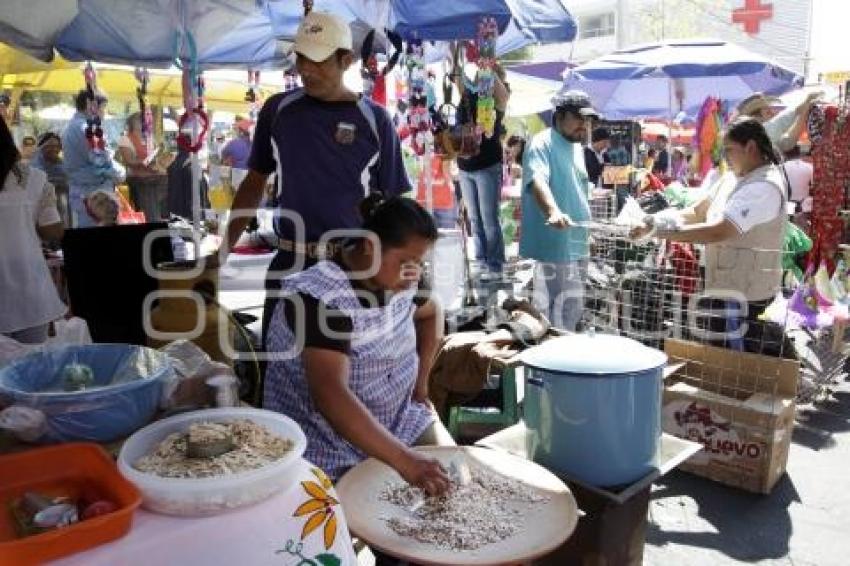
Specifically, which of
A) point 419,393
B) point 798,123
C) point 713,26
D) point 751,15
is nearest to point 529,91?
point 798,123

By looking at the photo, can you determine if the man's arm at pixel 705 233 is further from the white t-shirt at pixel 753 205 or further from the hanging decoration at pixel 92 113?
the hanging decoration at pixel 92 113

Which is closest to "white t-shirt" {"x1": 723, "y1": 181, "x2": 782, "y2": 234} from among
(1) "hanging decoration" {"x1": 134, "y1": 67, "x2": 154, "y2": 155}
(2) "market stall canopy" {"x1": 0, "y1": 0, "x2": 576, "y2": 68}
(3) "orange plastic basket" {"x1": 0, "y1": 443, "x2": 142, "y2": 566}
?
(2) "market stall canopy" {"x1": 0, "y1": 0, "x2": 576, "y2": 68}

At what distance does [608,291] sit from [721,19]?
84.1 feet

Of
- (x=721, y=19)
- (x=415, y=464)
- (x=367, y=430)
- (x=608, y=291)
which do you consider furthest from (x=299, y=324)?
(x=721, y=19)

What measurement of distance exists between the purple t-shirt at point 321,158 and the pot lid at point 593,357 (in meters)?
0.95

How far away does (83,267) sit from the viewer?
3.60 metres

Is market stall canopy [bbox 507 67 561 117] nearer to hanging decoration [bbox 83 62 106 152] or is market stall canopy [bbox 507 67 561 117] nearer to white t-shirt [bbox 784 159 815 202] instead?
white t-shirt [bbox 784 159 815 202]

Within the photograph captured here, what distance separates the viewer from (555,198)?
3.97 meters

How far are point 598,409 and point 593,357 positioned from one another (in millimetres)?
152

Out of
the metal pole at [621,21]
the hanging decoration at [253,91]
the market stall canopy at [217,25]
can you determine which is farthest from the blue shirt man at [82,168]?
the metal pole at [621,21]

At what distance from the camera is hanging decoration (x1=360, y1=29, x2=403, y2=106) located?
3.83 metres

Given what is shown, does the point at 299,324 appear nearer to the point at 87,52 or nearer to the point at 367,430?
the point at 367,430

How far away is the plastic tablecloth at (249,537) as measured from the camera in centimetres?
104

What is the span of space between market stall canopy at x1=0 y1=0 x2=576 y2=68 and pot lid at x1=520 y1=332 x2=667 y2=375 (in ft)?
6.99
